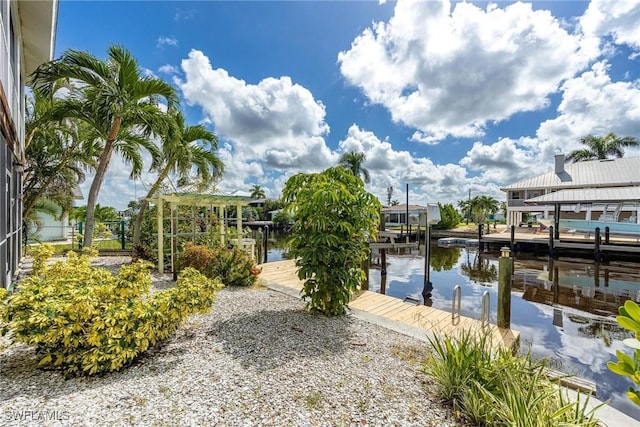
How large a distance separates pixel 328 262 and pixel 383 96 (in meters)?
13.4

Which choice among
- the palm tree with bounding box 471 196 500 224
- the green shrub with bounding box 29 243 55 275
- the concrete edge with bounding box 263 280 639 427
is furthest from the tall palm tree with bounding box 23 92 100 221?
the palm tree with bounding box 471 196 500 224

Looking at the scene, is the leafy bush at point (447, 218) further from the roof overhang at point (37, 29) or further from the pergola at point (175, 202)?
the roof overhang at point (37, 29)

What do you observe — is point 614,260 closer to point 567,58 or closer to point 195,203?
point 567,58

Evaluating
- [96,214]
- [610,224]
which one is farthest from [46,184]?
[610,224]

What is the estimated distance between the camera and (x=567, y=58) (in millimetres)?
9539

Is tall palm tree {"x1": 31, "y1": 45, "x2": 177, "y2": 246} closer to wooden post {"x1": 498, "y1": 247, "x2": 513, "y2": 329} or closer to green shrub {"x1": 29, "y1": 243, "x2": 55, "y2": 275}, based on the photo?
green shrub {"x1": 29, "y1": 243, "x2": 55, "y2": 275}

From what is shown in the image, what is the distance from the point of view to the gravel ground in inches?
90.4

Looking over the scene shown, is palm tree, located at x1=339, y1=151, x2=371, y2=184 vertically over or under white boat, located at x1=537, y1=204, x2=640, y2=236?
over

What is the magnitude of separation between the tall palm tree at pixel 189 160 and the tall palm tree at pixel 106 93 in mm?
1079

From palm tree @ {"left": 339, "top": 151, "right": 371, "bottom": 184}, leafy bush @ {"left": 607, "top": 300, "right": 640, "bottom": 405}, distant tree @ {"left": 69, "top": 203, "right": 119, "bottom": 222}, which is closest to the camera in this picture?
leafy bush @ {"left": 607, "top": 300, "right": 640, "bottom": 405}

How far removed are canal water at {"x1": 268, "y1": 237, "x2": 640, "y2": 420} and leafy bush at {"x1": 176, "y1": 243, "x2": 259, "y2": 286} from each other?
3682 millimetres

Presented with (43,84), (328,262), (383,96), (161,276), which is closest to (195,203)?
(161,276)

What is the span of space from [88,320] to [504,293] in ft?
19.9

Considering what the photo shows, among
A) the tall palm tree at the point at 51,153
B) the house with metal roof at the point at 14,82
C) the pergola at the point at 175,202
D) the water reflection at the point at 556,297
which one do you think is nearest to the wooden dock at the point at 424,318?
the water reflection at the point at 556,297
